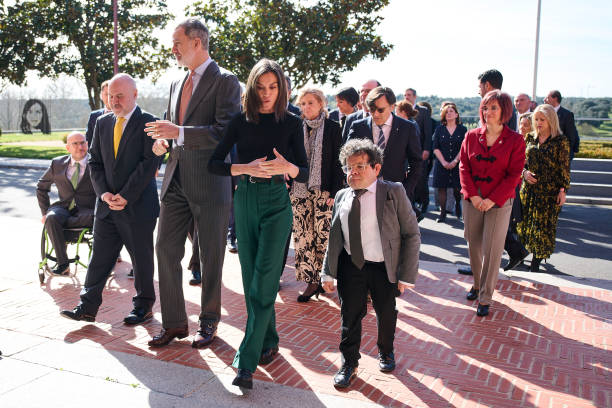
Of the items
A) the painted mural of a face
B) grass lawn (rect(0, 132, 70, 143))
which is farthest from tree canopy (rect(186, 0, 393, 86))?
the painted mural of a face

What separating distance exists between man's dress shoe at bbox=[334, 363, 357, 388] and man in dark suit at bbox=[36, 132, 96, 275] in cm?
374

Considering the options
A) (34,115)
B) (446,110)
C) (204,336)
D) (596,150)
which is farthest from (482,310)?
(34,115)

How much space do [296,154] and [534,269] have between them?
4.53m

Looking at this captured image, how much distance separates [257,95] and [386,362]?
207 centimetres

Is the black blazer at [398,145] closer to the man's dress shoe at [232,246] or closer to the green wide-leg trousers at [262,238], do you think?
the green wide-leg trousers at [262,238]

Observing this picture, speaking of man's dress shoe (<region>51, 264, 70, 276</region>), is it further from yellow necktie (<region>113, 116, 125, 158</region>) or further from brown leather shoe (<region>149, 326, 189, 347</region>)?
brown leather shoe (<region>149, 326, 189, 347</region>)

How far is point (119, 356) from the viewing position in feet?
13.6

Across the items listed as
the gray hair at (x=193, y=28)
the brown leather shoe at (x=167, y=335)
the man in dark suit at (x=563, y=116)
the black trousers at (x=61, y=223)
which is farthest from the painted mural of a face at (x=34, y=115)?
the brown leather shoe at (x=167, y=335)

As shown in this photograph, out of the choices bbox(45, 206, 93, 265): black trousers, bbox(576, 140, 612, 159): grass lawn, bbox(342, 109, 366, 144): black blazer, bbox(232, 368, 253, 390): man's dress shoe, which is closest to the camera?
bbox(232, 368, 253, 390): man's dress shoe

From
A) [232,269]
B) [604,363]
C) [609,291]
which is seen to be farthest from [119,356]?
[609,291]

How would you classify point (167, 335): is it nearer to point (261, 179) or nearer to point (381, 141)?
point (261, 179)

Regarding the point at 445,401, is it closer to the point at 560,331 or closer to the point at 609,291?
the point at 560,331

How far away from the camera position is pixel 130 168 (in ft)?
16.0

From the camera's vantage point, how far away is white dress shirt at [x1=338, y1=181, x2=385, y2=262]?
381cm
